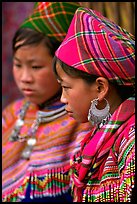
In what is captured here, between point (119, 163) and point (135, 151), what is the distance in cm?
9

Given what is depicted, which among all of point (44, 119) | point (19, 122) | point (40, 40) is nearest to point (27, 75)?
point (40, 40)

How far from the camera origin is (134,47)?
187 cm

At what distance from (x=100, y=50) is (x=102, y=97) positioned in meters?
0.18

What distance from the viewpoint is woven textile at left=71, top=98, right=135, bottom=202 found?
5.79ft

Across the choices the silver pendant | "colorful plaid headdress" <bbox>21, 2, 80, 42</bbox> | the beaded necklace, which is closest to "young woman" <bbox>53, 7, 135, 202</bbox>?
"colorful plaid headdress" <bbox>21, 2, 80, 42</bbox>

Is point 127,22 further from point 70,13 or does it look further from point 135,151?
point 135,151

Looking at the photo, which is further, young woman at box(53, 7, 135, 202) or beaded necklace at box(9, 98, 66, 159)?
beaded necklace at box(9, 98, 66, 159)

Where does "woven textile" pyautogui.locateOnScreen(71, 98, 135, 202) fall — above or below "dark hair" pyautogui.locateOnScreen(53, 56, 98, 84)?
below

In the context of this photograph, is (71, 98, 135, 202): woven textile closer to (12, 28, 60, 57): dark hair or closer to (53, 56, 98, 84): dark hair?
(53, 56, 98, 84): dark hair

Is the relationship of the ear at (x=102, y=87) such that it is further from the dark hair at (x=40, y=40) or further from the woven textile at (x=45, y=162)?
the dark hair at (x=40, y=40)

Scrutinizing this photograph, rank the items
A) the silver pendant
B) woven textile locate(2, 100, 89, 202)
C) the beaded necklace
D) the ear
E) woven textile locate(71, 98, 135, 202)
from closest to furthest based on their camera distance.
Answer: woven textile locate(71, 98, 135, 202) < the ear < woven textile locate(2, 100, 89, 202) < the beaded necklace < the silver pendant

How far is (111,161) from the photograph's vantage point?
1.83 m

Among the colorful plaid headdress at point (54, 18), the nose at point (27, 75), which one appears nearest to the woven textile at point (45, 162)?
the nose at point (27, 75)

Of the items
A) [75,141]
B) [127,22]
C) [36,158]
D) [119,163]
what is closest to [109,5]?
[127,22]
